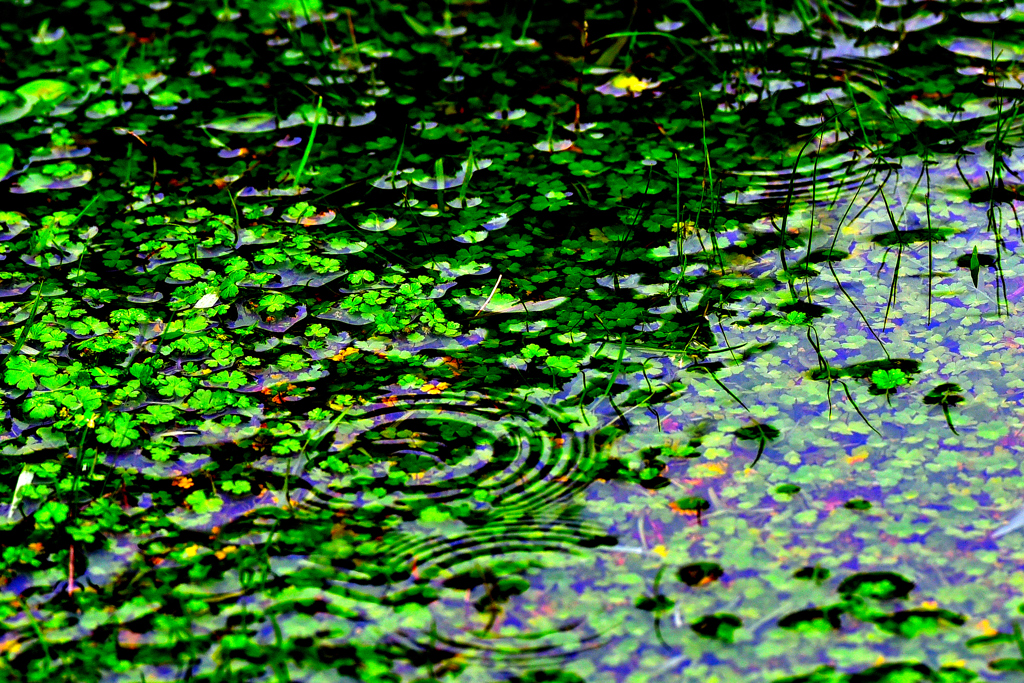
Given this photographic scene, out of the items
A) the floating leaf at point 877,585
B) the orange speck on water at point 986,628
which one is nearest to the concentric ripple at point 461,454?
the floating leaf at point 877,585

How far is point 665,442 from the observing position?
2566 mm

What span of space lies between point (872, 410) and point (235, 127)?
2.51 meters

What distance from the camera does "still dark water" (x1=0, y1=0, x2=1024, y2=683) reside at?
216 centimetres

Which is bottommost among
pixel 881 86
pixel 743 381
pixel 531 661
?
pixel 531 661

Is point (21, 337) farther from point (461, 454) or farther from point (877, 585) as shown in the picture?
point (877, 585)

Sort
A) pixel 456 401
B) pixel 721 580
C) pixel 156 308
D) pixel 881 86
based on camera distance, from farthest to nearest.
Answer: pixel 881 86 < pixel 156 308 < pixel 456 401 < pixel 721 580

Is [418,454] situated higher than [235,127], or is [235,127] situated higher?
[235,127]

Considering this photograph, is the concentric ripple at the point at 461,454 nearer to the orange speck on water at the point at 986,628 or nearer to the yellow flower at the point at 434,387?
the yellow flower at the point at 434,387

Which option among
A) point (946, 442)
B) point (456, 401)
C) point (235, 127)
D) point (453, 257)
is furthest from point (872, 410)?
point (235, 127)

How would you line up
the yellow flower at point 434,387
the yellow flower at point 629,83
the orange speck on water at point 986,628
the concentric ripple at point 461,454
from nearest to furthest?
the orange speck on water at point 986,628, the concentric ripple at point 461,454, the yellow flower at point 434,387, the yellow flower at point 629,83

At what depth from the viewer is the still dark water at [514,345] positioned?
216cm

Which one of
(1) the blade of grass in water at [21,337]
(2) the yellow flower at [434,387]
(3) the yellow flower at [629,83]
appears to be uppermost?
(3) the yellow flower at [629,83]

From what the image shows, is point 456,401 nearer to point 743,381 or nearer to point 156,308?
point 743,381

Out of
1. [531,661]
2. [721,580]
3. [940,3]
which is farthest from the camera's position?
[940,3]
